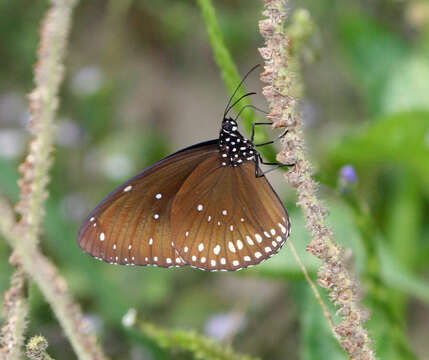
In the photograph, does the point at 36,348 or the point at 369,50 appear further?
the point at 369,50

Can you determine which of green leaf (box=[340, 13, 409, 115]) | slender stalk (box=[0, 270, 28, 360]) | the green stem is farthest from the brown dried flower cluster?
green leaf (box=[340, 13, 409, 115])

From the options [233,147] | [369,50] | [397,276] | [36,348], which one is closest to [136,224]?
[233,147]

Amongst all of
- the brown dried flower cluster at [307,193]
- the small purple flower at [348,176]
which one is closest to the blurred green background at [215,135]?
the small purple flower at [348,176]

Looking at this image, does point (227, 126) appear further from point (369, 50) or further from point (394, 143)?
point (369, 50)

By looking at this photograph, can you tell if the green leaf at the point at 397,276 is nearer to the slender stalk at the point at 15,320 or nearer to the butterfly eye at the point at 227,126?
the butterfly eye at the point at 227,126

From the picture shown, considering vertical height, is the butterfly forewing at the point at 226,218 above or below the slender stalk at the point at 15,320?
below

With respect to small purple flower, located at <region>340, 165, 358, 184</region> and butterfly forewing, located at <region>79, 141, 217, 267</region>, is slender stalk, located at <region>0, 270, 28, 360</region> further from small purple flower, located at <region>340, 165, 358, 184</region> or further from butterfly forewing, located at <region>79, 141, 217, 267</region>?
small purple flower, located at <region>340, 165, 358, 184</region>
